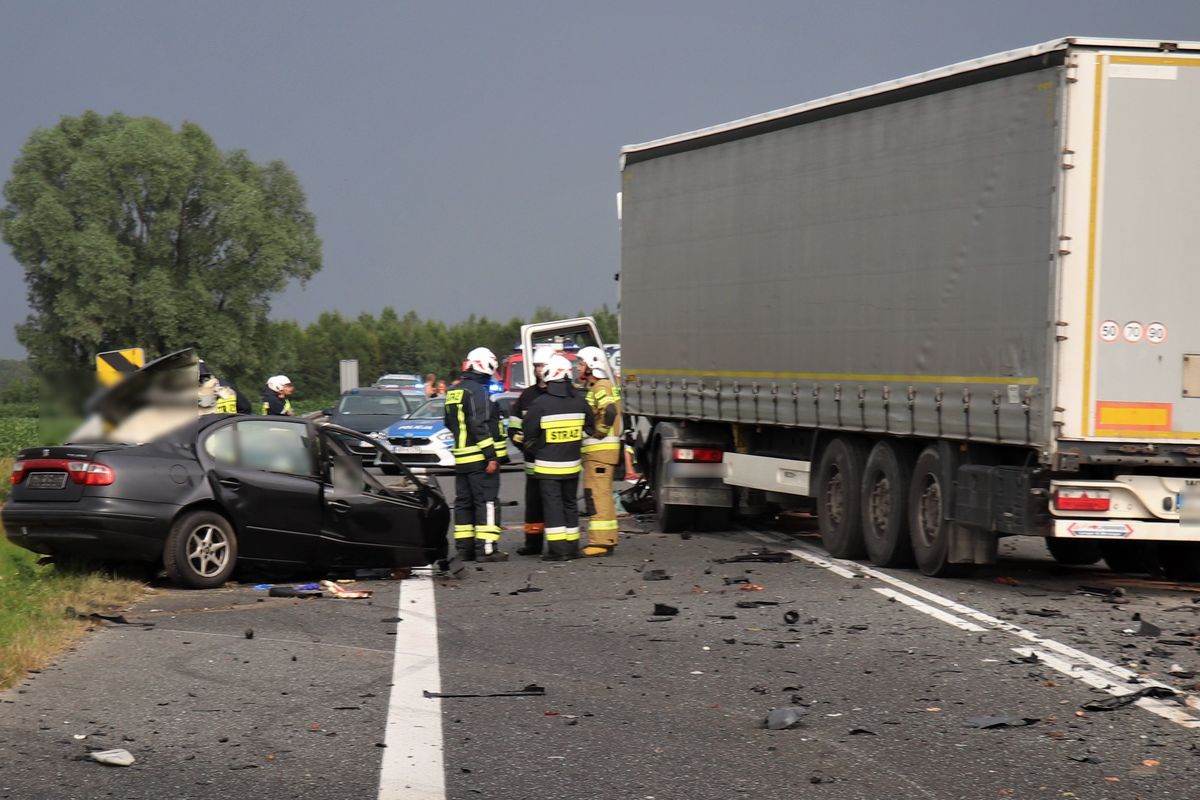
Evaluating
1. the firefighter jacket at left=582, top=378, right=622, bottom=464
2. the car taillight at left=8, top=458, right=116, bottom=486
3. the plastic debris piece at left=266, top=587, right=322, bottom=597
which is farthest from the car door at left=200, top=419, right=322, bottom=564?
the firefighter jacket at left=582, top=378, right=622, bottom=464

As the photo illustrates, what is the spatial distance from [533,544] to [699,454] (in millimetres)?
2847

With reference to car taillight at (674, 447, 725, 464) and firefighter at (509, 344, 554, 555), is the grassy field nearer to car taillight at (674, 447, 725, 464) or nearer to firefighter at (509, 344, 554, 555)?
firefighter at (509, 344, 554, 555)

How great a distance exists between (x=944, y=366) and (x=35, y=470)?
266 inches

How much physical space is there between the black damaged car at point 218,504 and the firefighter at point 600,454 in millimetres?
2064

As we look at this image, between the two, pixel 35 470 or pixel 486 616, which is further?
pixel 35 470

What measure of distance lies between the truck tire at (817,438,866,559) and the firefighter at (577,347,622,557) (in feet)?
6.32

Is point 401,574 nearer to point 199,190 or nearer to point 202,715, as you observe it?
point 202,715

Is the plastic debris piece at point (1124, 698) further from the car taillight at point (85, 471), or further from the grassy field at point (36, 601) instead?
the car taillight at point (85, 471)

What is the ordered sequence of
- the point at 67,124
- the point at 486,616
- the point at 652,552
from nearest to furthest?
the point at 486,616
the point at 652,552
the point at 67,124

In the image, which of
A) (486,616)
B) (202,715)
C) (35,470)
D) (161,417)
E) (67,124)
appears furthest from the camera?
(67,124)

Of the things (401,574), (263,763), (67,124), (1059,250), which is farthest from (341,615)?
(67,124)

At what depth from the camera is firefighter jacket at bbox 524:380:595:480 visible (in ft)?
50.4

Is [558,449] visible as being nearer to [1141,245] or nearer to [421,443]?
[1141,245]

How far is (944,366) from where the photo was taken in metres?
12.9
